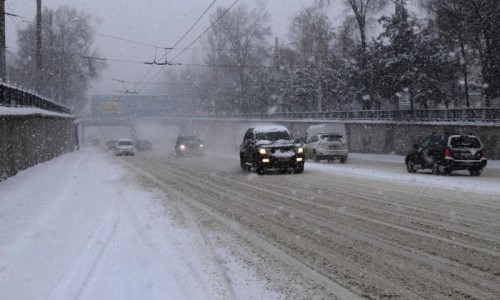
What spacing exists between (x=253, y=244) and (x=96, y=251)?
7.24 feet

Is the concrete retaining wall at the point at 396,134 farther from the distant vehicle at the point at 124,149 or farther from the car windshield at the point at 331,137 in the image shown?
the distant vehicle at the point at 124,149

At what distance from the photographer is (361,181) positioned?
17.9 meters

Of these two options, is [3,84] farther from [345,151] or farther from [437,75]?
[437,75]

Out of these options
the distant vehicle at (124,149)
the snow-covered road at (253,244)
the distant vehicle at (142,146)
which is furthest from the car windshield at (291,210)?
the distant vehicle at (142,146)

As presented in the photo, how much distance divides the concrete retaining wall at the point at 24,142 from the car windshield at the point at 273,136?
9397 mm

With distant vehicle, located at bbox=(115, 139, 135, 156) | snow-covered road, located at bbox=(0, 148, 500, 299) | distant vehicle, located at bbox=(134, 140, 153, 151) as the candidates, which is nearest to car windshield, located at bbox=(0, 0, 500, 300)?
snow-covered road, located at bbox=(0, 148, 500, 299)

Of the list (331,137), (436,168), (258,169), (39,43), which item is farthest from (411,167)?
(39,43)

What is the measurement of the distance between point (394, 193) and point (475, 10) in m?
29.6

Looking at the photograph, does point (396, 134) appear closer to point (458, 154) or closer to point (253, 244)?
point (458, 154)

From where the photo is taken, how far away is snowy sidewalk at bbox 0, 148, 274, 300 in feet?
18.8

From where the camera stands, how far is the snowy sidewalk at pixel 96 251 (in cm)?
572

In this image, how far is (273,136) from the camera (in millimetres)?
22562

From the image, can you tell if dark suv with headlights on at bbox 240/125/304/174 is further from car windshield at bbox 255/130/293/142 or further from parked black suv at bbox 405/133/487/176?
parked black suv at bbox 405/133/487/176

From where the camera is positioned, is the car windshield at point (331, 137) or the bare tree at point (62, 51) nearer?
the car windshield at point (331, 137)
